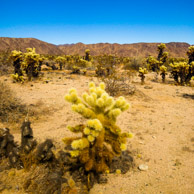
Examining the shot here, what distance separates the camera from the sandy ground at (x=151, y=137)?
96.6 inches

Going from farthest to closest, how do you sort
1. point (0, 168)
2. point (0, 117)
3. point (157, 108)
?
point (157, 108), point (0, 117), point (0, 168)

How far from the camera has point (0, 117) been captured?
430 cm

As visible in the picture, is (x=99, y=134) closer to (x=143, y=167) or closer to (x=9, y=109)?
(x=143, y=167)

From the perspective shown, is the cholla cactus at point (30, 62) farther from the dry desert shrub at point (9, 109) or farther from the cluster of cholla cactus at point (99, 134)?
the cluster of cholla cactus at point (99, 134)

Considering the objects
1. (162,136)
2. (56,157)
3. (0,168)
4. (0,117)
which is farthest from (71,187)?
(0,117)

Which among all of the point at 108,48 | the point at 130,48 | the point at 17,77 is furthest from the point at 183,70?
the point at 108,48

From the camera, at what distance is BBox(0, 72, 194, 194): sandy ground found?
245cm

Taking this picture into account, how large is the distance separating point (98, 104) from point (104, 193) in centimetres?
136

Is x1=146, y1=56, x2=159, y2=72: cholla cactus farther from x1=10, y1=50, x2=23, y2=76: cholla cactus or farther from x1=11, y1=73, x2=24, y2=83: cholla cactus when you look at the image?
x1=11, y1=73, x2=24, y2=83: cholla cactus

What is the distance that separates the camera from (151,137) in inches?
154

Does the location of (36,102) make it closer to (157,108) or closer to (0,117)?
(0,117)

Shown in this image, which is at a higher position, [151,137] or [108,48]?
[108,48]

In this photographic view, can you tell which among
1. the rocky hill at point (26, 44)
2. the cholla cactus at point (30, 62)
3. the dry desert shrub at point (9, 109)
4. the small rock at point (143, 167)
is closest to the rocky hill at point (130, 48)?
the rocky hill at point (26, 44)

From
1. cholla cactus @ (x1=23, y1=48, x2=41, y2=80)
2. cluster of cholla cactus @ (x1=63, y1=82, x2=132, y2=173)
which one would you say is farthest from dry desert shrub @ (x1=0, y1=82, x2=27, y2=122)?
cholla cactus @ (x1=23, y1=48, x2=41, y2=80)
